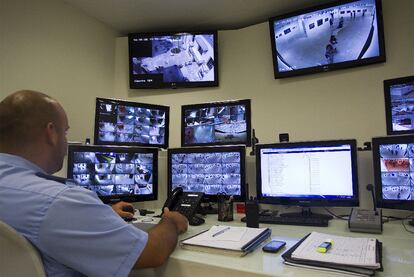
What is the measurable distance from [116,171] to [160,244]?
3.19 feet

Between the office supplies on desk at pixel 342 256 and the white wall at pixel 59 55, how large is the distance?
6.95 feet

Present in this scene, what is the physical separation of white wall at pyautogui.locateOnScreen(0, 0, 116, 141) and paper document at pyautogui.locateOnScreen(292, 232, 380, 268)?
6.97 ft

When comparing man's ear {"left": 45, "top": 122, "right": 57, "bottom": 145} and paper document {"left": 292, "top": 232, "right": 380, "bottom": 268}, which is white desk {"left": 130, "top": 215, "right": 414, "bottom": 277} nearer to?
paper document {"left": 292, "top": 232, "right": 380, "bottom": 268}

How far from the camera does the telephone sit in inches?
59.1

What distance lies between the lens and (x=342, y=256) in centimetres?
89

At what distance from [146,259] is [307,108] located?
1.96 meters

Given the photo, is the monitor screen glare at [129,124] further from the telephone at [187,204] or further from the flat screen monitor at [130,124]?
the telephone at [187,204]

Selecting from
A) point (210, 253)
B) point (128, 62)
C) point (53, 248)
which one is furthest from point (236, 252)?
point (128, 62)

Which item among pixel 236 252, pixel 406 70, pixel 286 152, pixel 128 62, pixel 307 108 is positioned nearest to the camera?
pixel 236 252

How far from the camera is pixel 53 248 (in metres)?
0.75

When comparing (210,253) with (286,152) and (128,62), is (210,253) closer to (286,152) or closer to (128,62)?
(286,152)

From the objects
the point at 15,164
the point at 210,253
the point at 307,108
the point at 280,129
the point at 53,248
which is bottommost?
the point at 210,253

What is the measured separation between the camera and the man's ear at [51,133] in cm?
96

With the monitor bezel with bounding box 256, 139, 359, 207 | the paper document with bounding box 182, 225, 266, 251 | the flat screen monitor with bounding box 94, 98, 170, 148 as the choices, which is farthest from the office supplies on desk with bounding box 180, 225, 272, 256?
the flat screen monitor with bounding box 94, 98, 170, 148
